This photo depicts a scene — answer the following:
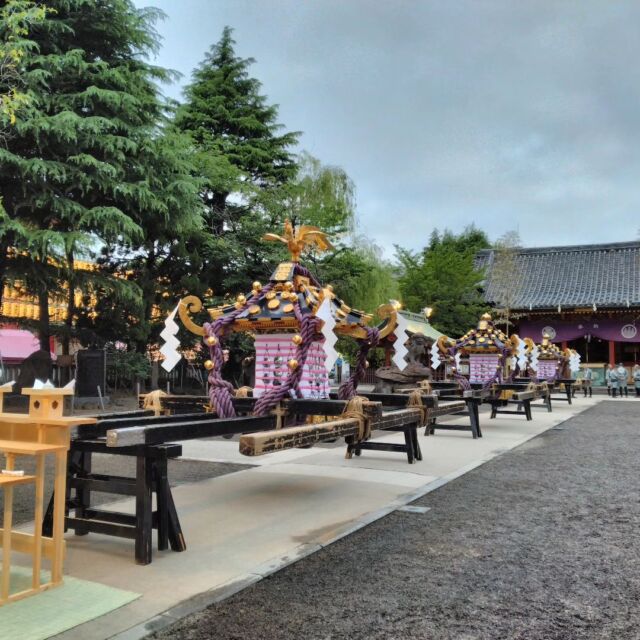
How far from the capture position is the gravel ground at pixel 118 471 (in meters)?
5.74

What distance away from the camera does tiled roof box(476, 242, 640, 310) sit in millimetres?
29812

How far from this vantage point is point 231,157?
2125 centimetres

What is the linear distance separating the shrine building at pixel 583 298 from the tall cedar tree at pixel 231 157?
1424cm

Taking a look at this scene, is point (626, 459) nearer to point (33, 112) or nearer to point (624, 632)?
point (624, 632)

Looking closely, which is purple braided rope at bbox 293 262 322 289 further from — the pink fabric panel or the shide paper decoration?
the pink fabric panel

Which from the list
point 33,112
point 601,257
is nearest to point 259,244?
point 33,112

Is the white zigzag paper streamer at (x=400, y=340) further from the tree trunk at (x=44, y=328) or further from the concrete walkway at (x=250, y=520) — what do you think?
the tree trunk at (x=44, y=328)

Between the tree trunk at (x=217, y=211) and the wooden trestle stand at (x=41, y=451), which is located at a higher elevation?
the tree trunk at (x=217, y=211)

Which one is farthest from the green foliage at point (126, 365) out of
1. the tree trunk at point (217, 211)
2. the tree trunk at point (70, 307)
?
the tree trunk at point (217, 211)

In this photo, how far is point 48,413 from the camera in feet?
11.1

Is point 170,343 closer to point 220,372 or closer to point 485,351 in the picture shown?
point 220,372

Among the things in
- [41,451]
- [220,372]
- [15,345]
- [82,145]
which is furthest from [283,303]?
[15,345]

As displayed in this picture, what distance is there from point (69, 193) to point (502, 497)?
12.6m

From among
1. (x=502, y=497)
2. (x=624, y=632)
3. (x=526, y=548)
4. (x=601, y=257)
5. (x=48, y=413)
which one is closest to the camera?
(x=624, y=632)
